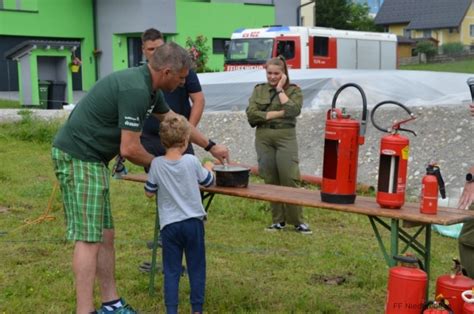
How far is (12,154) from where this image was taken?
11.1 metres

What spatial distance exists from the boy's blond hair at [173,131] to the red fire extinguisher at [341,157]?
2.75 ft

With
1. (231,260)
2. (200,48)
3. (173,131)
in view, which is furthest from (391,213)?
(200,48)

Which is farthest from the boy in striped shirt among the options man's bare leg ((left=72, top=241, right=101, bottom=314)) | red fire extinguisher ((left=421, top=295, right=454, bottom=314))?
red fire extinguisher ((left=421, top=295, right=454, bottom=314))

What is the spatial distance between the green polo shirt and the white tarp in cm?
879

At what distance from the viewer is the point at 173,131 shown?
3.99 meters

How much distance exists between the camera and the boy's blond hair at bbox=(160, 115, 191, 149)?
3992 millimetres

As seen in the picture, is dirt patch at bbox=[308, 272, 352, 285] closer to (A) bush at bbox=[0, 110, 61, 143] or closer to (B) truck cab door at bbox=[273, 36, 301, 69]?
(A) bush at bbox=[0, 110, 61, 143]

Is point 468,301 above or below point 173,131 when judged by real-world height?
below

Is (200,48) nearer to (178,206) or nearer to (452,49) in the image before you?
(178,206)

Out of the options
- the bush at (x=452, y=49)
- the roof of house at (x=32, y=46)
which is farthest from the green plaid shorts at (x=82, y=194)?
the bush at (x=452, y=49)

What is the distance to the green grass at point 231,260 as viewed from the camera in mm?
4656

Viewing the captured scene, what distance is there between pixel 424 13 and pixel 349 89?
6991cm

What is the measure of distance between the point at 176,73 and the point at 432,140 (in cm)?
674

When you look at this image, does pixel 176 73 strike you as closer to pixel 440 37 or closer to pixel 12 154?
pixel 12 154
